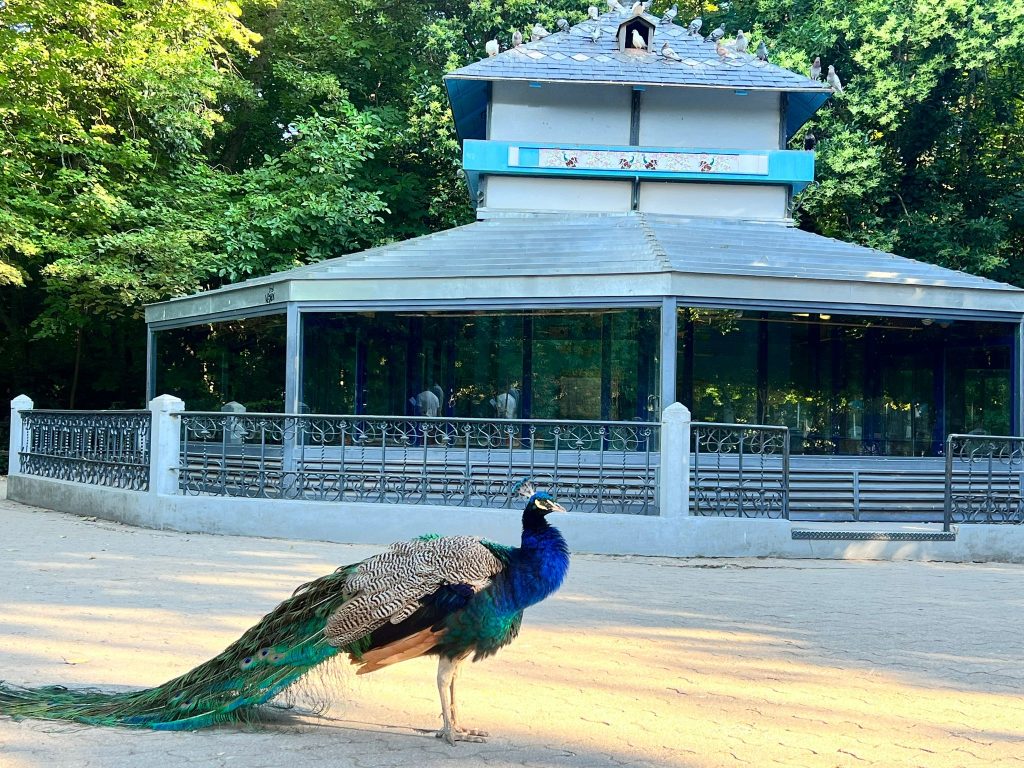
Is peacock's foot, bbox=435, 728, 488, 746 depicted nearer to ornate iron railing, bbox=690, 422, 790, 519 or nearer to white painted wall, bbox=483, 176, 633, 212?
ornate iron railing, bbox=690, 422, 790, 519

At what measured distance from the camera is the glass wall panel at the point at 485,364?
50.3ft

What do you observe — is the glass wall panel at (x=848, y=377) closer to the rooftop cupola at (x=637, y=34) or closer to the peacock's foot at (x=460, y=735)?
the rooftop cupola at (x=637, y=34)

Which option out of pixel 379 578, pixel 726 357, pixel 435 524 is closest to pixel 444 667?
pixel 379 578

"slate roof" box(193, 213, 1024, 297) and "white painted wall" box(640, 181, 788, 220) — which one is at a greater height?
"white painted wall" box(640, 181, 788, 220)

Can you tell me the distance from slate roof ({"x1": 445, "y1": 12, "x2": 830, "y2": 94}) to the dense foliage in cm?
523

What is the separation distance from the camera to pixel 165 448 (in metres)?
12.9

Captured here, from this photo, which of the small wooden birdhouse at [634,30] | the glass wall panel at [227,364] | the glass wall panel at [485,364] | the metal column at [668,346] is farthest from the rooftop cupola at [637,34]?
the glass wall panel at [227,364]

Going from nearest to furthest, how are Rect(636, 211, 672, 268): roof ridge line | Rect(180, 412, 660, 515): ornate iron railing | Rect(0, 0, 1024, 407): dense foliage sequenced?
Rect(180, 412, 660, 515): ornate iron railing < Rect(636, 211, 672, 268): roof ridge line < Rect(0, 0, 1024, 407): dense foliage

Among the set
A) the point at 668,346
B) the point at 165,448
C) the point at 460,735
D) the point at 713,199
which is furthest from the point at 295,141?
the point at 460,735

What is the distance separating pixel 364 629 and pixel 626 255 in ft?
35.6

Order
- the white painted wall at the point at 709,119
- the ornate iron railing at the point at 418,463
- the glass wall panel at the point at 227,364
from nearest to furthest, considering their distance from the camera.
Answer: the ornate iron railing at the point at 418,463, the glass wall panel at the point at 227,364, the white painted wall at the point at 709,119

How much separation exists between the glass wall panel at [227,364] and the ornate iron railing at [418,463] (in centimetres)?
273

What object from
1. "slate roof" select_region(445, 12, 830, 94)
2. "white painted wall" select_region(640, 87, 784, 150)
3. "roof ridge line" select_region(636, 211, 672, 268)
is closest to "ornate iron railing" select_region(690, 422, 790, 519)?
"roof ridge line" select_region(636, 211, 672, 268)

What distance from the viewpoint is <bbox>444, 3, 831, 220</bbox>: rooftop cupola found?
58.1 feet
